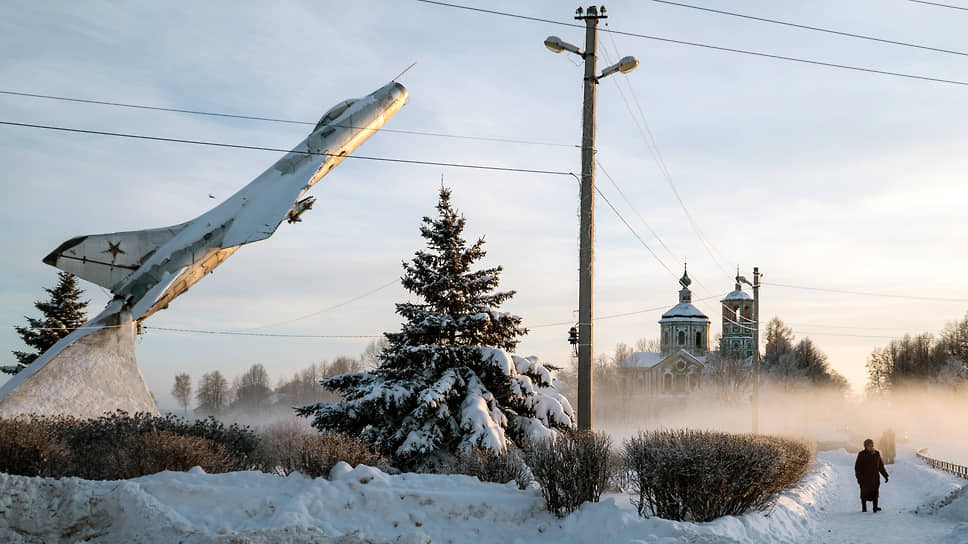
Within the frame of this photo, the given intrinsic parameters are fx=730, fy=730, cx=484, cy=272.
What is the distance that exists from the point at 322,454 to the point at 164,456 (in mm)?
2384

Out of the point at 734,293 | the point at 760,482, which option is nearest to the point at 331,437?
the point at 760,482

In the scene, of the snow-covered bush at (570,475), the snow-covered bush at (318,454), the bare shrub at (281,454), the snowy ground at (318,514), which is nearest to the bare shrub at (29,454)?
the bare shrub at (281,454)

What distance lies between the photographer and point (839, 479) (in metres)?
23.6

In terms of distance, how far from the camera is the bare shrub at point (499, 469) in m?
11.2

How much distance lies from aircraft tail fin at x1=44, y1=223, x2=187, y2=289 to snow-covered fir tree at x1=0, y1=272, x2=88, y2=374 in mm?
15133

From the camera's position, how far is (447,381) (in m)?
16.3

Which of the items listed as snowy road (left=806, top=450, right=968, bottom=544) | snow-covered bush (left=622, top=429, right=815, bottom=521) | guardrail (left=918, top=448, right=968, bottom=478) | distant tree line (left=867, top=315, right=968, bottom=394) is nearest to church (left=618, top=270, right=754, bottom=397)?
distant tree line (left=867, top=315, right=968, bottom=394)

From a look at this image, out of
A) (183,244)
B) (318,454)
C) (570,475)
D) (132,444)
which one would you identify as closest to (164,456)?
(132,444)

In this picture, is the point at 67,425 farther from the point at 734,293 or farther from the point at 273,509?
the point at 734,293

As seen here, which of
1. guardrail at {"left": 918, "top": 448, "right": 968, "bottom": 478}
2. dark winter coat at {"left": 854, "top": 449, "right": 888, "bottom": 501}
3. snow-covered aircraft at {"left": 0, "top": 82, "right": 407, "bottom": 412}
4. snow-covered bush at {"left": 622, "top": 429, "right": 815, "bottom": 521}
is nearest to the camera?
snow-covered bush at {"left": 622, "top": 429, "right": 815, "bottom": 521}

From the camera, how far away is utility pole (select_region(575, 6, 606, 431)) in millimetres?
11930

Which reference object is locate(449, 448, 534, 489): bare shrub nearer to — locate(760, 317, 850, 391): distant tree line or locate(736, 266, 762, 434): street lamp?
locate(736, 266, 762, 434): street lamp

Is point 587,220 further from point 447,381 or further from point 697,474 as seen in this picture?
point 447,381

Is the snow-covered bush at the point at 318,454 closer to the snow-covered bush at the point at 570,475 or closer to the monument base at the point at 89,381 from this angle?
the snow-covered bush at the point at 570,475
